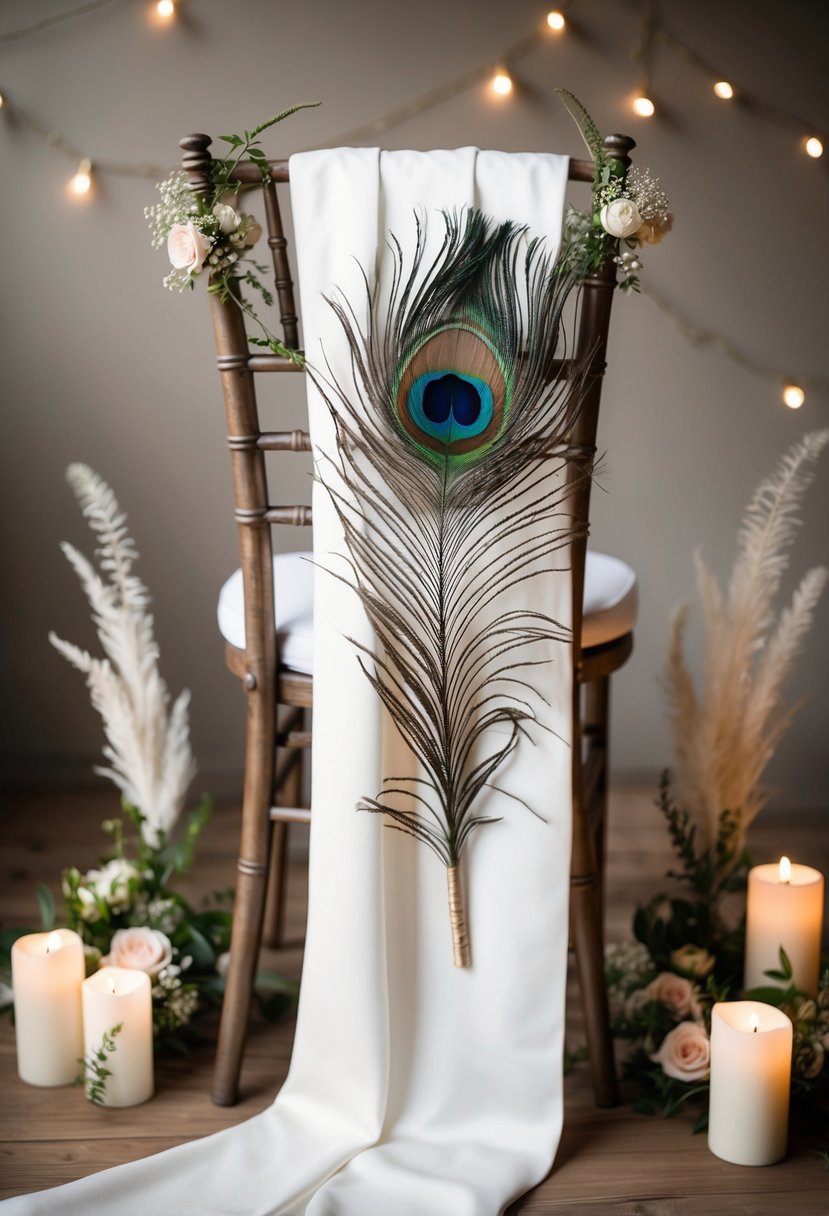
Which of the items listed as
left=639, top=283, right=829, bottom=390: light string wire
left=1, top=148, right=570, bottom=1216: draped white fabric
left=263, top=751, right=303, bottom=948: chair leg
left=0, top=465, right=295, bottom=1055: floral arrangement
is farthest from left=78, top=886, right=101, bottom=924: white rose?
left=639, top=283, right=829, bottom=390: light string wire

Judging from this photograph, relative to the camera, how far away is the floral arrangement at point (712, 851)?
1.53 metres

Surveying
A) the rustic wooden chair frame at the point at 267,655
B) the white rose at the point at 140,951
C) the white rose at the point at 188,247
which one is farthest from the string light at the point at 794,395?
the white rose at the point at 140,951

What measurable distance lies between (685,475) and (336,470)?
136 cm

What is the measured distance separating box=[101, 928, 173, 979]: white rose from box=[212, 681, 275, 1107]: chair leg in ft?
0.56

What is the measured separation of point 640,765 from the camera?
8.63 ft

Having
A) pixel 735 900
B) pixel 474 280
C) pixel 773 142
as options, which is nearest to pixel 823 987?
pixel 735 900

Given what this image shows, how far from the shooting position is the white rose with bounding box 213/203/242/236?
4.18ft

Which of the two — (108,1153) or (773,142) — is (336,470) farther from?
(773,142)

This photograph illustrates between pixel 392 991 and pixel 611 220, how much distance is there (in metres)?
0.92

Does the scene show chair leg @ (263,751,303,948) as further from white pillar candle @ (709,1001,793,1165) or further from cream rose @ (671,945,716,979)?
white pillar candle @ (709,1001,793,1165)

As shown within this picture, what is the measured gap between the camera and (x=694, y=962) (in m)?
1.66

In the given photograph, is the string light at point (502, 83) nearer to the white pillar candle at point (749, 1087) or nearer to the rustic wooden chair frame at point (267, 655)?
the rustic wooden chair frame at point (267, 655)

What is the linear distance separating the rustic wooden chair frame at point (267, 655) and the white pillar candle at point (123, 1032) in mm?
97

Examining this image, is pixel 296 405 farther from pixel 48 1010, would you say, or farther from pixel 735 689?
pixel 48 1010
